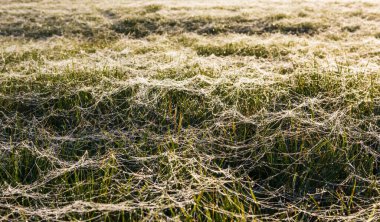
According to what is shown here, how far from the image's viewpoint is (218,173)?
97.2 inches

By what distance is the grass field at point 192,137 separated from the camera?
2.16 metres

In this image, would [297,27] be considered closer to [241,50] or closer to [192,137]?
[241,50]

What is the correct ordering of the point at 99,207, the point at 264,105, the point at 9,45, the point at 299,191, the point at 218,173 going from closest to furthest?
the point at 99,207 < the point at 299,191 < the point at 218,173 < the point at 264,105 < the point at 9,45

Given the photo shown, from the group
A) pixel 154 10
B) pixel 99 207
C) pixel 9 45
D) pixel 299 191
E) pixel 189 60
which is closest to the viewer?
pixel 99 207

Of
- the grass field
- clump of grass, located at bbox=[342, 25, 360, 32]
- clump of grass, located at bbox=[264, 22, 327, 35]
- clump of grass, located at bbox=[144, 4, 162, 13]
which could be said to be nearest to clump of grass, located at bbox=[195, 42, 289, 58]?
the grass field

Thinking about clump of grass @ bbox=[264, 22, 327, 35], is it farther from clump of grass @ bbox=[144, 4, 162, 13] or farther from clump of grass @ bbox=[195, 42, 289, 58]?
clump of grass @ bbox=[144, 4, 162, 13]

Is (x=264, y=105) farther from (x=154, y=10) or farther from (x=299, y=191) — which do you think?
(x=154, y=10)

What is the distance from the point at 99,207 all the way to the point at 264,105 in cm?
183

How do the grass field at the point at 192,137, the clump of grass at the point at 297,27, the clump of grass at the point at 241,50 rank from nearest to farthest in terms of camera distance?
the grass field at the point at 192,137
the clump of grass at the point at 241,50
the clump of grass at the point at 297,27

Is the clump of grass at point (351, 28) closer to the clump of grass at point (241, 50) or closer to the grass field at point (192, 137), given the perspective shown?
the grass field at point (192, 137)

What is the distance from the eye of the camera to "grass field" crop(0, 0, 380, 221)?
2.16 meters

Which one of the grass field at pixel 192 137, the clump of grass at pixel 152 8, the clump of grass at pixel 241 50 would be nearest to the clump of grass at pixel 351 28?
the grass field at pixel 192 137

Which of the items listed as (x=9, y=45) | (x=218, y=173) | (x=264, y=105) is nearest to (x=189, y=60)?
(x=264, y=105)

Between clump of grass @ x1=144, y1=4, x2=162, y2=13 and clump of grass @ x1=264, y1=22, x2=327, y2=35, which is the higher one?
clump of grass @ x1=144, y1=4, x2=162, y2=13
